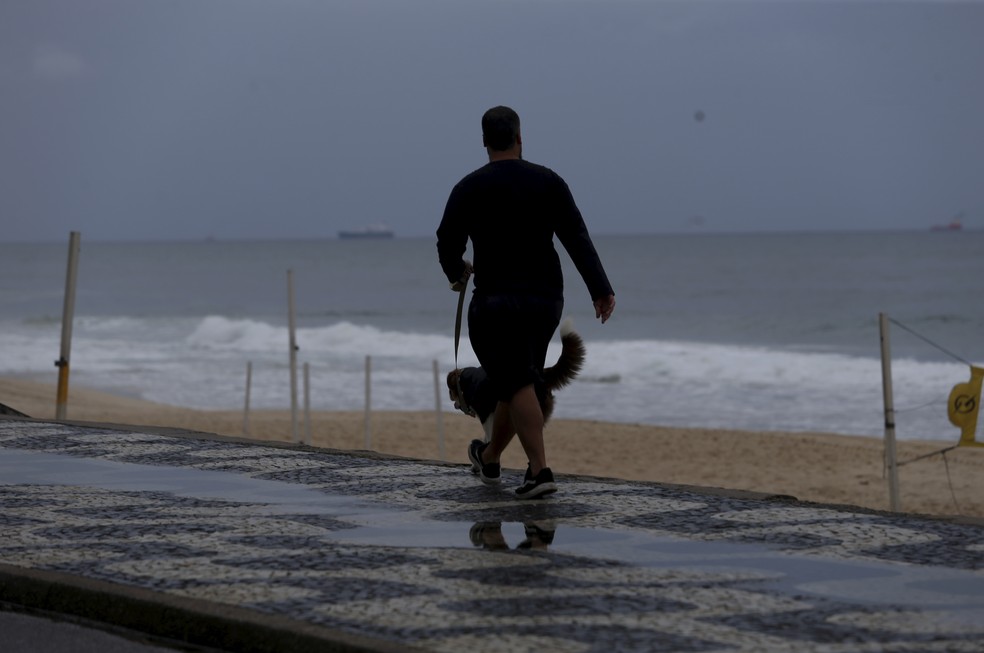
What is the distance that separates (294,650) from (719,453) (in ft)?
58.3

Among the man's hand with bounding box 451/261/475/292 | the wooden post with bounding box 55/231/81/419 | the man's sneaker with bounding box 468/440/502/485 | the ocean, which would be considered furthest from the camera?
the ocean

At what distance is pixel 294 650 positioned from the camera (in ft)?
14.2

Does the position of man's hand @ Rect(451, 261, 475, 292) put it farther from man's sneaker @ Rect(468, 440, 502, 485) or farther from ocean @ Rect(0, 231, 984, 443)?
ocean @ Rect(0, 231, 984, 443)

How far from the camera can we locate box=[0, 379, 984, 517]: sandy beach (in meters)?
18.5

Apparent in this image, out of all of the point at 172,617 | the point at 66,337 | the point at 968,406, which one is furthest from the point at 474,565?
the point at 968,406

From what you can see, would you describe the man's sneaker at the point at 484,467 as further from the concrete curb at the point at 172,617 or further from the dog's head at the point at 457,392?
the concrete curb at the point at 172,617

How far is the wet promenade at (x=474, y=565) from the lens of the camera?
171 inches

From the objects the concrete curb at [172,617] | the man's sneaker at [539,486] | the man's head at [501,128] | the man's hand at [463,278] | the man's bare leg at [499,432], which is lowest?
the concrete curb at [172,617]

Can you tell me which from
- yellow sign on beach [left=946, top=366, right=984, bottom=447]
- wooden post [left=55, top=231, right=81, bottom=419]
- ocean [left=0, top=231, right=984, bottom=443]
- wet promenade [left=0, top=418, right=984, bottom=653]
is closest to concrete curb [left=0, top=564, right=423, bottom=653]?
wet promenade [left=0, top=418, right=984, bottom=653]

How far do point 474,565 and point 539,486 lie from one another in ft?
5.23

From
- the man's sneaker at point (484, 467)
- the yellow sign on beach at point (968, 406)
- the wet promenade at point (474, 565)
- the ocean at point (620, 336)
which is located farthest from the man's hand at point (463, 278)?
the ocean at point (620, 336)

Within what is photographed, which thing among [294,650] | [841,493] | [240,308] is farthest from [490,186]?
[240,308]

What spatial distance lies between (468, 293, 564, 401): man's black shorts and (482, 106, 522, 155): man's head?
693 millimetres

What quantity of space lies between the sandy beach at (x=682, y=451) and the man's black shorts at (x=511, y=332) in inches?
369
